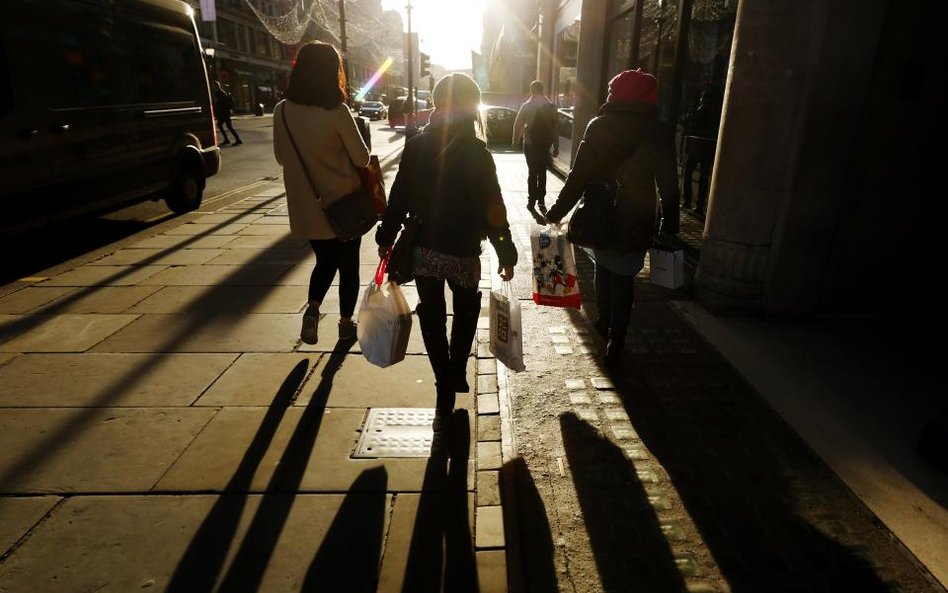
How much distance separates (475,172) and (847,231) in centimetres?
345

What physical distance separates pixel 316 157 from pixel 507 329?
1.70 metres

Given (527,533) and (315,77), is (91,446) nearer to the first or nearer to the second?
(527,533)

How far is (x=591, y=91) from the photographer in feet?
36.4

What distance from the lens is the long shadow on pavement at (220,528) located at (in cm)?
206

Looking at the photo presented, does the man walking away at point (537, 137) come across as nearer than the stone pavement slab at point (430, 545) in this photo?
No

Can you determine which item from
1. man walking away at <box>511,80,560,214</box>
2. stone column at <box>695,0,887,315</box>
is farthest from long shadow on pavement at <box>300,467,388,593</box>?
man walking away at <box>511,80,560,214</box>

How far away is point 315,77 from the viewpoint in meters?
3.37

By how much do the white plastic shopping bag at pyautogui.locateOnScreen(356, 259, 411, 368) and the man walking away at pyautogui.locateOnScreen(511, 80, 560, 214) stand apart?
239 inches

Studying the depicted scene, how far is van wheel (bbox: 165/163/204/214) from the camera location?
852cm

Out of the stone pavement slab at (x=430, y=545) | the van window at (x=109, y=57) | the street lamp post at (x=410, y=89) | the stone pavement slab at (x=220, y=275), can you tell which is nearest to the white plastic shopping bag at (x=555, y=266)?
the stone pavement slab at (x=430, y=545)

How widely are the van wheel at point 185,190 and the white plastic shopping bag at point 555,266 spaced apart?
7053mm

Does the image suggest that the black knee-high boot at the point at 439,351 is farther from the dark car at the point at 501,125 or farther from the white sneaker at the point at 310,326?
the dark car at the point at 501,125

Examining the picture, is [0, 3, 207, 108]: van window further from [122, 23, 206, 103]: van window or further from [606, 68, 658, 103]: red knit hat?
[606, 68, 658, 103]: red knit hat

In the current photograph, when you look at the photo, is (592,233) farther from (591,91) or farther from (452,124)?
(591,91)
